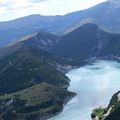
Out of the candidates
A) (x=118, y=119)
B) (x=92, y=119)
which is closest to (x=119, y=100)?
(x=92, y=119)

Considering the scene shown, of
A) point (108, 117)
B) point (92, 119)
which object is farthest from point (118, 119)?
point (92, 119)

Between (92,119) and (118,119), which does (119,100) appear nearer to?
(92,119)

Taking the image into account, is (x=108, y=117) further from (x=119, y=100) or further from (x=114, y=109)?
(x=119, y=100)

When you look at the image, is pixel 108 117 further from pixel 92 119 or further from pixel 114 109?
pixel 92 119

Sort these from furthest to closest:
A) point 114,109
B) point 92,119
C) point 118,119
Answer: point 92,119
point 114,109
point 118,119

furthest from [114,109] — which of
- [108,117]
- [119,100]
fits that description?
[119,100]

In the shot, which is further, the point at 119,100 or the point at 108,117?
the point at 119,100

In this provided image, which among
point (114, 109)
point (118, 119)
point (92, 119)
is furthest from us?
point (92, 119)

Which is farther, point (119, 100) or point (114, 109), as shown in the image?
point (119, 100)

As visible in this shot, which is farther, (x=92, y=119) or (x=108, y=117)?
(x=92, y=119)
